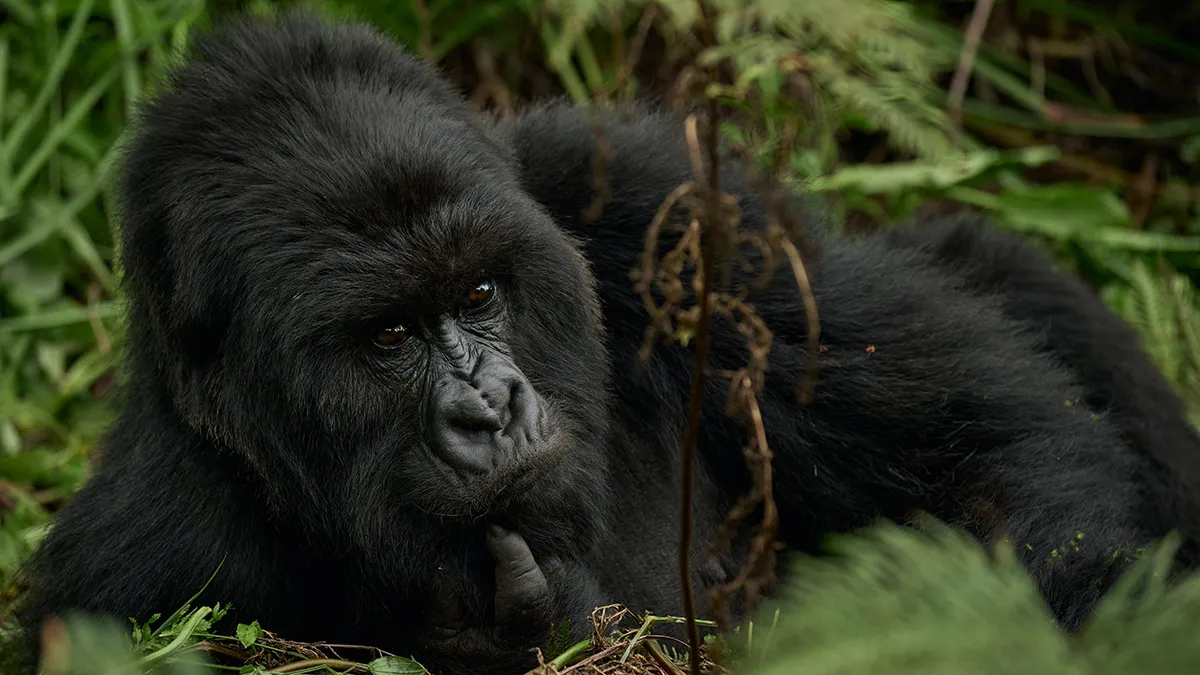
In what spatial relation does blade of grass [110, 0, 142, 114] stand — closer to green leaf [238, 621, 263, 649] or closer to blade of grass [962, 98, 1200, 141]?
green leaf [238, 621, 263, 649]

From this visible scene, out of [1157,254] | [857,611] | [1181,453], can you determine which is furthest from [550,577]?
[1157,254]

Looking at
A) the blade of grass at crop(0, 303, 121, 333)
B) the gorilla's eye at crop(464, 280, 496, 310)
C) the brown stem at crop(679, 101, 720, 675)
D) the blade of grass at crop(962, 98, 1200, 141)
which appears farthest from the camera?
the blade of grass at crop(962, 98, 1200, 141)

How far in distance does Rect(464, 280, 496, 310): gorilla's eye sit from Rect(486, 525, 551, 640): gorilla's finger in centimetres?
53

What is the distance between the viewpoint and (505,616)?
315 centimetres

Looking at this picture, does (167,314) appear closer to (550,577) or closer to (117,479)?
(117,479)

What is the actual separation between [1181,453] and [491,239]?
2430 millimetres

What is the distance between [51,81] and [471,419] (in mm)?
3613

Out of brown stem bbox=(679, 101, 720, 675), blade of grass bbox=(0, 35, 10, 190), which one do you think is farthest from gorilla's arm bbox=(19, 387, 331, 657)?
blade of grass bbox=(0, 35, 10, 190)

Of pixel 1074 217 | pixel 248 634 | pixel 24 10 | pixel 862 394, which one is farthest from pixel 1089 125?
pixel 248 634

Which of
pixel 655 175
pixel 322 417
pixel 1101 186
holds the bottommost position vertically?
pixel 1101 186

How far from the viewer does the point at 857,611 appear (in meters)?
1.74

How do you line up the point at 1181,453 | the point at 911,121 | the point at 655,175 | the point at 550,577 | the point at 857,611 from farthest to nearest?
the point at 911,121
the point at 1181,453
the point at 655,175
the point at 550,577
the point at 857,611

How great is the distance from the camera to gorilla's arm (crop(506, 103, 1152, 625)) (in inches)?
140

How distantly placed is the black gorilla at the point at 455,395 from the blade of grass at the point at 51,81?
243cm
